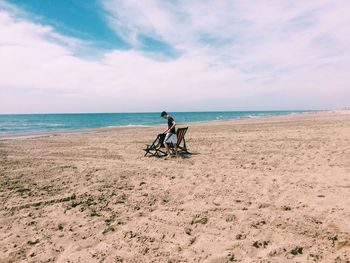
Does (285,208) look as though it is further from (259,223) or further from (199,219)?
(199,219)

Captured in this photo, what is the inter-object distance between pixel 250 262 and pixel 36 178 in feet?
20.6

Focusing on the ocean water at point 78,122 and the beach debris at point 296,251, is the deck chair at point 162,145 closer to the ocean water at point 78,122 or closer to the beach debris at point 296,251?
the beach debris at point 296,251

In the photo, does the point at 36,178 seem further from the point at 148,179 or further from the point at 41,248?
the point at 41,248

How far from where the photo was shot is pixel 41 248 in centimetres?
375

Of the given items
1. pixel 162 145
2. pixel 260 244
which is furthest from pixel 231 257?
pixel 162 145

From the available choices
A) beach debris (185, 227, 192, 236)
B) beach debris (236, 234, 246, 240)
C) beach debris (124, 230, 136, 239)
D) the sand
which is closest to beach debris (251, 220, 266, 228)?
the sand

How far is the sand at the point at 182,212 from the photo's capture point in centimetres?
353

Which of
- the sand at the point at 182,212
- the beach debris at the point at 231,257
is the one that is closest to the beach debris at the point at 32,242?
the sand at the point at 182,212

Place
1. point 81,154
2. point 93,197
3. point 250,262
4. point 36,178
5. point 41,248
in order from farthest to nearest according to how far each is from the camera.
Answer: point 81,154 → point 36,178 → point 93,197 → point 41,248 → point 250,262

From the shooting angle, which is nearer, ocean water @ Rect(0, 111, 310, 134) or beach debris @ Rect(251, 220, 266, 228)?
beach debris @ Rect(251, 220, 266, 228)

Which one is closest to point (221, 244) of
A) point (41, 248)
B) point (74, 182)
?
point (41, 248)

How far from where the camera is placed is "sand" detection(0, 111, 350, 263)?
11.6ft

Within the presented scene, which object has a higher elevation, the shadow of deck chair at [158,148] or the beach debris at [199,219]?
the shadow of deck chair at [158,148]

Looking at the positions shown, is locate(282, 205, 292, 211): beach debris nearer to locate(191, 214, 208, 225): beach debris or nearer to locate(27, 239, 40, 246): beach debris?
locate(191, 214, 208, 225): beach debris
